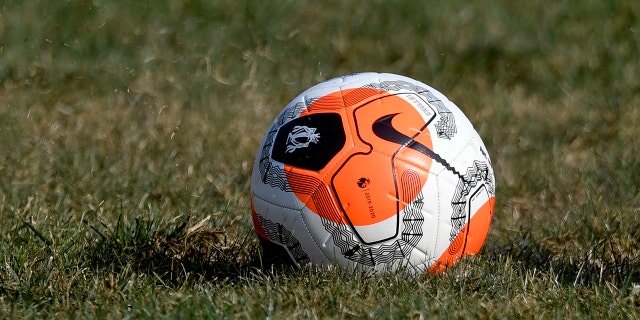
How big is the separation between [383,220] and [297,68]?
3.42 metres

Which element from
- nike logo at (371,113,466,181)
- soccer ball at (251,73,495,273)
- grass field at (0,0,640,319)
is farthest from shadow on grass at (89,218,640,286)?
nike logo at (371,113,466,181)

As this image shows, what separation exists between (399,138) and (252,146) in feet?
7.53

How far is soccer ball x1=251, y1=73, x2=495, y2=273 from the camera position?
3.74m

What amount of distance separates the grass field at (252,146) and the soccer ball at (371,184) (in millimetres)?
116

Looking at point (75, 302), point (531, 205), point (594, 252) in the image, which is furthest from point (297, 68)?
point (75, 302)

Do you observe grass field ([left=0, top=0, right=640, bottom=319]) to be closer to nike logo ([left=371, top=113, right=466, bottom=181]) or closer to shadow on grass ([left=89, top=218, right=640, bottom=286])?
shadow on grass ([left=89, top=218, right=640, bottom=286])

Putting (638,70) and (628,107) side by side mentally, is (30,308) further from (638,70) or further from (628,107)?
(638,70)

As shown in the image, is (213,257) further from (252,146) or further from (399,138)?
(252,146)

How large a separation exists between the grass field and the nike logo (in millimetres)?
473

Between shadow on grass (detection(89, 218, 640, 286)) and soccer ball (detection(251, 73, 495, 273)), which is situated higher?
soccer ball (detection(251, 73, 495, 273))

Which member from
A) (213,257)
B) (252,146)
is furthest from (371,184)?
(252,146)

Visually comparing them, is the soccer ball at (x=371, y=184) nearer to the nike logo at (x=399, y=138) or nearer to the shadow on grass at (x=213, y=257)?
the nike logo at (x=399, y=138)

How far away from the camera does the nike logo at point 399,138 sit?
3.79 meters

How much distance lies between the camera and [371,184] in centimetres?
372
